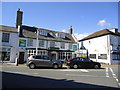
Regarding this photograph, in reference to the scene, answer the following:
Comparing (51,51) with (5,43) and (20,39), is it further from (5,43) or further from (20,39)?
(5,43)

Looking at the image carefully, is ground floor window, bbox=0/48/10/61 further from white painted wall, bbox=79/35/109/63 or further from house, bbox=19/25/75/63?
white painted wall, bbox=79/35/109/63

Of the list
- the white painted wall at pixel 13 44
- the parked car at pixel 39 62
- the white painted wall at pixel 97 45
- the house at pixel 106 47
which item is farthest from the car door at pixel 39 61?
the white painted wall at pixel 97 45

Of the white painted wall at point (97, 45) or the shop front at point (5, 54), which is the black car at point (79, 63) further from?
the shop front at point (5, 54)

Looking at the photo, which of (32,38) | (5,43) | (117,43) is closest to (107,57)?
(117,43)

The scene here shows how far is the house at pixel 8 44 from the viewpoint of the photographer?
2162 cm

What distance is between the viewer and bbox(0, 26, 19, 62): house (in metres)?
21.6

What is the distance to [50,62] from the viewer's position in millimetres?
15109

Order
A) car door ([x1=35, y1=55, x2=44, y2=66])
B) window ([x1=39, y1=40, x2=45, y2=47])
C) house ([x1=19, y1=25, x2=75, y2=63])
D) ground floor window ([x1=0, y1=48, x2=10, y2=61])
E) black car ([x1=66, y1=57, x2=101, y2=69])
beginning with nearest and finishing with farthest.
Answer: car door ([x1=35, y1=55, x2=44, y2=66]) < black car ([x1=66, y1=57, x2=101, y2=69]) < ground floor window ([x1=0, y1=48, x2=10, y2=61]) < house ([x1=19, y1=25, x2=75, y2=63]) < window ([x1=39, y1=40, x2=45, y2=47])

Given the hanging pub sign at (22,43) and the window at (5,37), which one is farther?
the hanging pub sign at (22,43)

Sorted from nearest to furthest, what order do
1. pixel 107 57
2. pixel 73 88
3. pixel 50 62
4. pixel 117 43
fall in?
pixel 73 88 → pixel 50 62 → pixel 107 57 → pixel 117 43

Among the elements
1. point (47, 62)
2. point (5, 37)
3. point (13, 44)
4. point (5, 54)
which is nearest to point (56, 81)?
point (47, 62)

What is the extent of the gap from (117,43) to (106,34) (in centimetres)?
400

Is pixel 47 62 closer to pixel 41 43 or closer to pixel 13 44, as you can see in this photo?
pixel 13 44

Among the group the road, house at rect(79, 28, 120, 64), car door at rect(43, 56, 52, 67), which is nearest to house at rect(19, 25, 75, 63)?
house at rect(79, 28, 120, 64)
